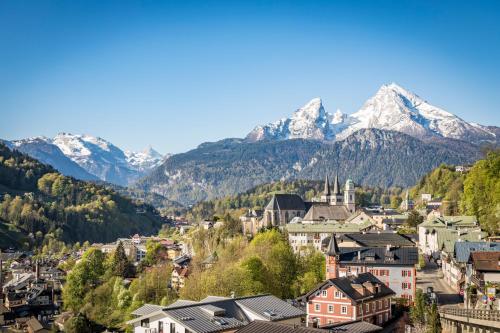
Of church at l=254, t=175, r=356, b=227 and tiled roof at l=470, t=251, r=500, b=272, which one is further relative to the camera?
church at l=254, t=175, r=356, b=227

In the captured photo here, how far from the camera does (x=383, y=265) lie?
74562 mm

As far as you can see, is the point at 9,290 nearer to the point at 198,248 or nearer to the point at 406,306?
the point at 198,248

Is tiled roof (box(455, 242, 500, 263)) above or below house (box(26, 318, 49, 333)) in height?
above

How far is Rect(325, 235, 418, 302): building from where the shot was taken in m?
73.0

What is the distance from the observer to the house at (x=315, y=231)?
11719 centimetres

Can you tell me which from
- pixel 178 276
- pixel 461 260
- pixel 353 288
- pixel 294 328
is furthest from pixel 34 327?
pixel 294 328

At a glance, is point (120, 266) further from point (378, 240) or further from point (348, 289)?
point (348, 289)

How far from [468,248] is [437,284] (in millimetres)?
6008

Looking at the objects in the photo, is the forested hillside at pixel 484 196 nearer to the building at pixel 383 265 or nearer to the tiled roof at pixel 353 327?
the building at pixel 383 265

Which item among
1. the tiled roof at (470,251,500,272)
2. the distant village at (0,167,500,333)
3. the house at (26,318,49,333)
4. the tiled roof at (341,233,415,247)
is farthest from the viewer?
the house at (26,318,49,333)

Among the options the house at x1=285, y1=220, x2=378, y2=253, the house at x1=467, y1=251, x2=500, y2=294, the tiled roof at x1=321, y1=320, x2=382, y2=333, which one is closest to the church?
the house at x1=285, y1=220, x2=378, y2=253

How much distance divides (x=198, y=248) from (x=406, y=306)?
60.0 metres

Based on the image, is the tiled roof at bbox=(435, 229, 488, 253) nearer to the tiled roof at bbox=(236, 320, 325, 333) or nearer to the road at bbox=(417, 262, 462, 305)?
the road at bbox=(417, 262, 462, 305)

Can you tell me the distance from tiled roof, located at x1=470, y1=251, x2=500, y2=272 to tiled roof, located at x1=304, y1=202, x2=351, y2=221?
7779 centimetres
